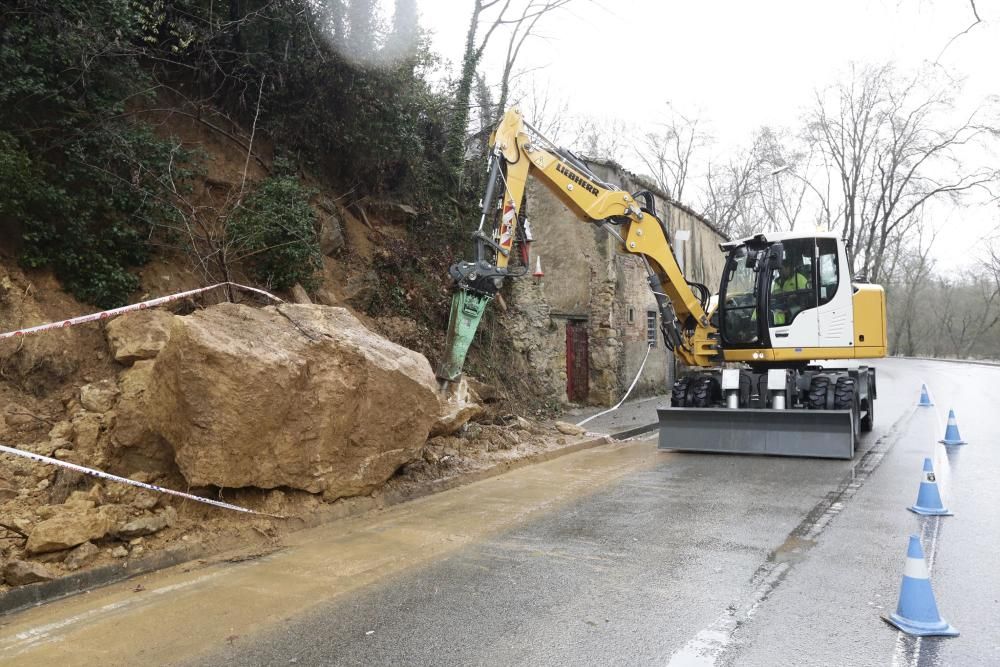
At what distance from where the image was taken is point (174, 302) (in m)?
8.09

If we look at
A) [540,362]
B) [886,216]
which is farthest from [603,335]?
[886,216]

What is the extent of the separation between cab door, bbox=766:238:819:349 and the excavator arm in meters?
1.29

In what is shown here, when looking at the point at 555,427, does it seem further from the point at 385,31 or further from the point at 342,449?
the point at 385,31

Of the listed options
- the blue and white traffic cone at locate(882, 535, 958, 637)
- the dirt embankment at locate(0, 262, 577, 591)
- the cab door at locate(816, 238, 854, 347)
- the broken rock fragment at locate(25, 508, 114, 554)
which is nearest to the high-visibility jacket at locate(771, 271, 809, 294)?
the cab door at locate(816, 238, 854, 347)

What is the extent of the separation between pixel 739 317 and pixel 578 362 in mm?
6461

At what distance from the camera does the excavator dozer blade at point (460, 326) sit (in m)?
9.16

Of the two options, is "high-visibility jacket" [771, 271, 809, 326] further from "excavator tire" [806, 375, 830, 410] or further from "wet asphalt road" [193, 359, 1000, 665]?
"wet asphalt road" [193, 359, 1000, 665]

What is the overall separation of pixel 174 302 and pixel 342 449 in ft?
10.1

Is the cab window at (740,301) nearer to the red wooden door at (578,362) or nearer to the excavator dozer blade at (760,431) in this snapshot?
the excavator dozer blade at (760,431)

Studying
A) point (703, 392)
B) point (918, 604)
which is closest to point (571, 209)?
point (703, 392)

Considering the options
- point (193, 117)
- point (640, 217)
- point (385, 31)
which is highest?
point (385, 31)

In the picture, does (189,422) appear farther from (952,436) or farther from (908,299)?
(908,299)

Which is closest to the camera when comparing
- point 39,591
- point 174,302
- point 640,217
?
point 39,591

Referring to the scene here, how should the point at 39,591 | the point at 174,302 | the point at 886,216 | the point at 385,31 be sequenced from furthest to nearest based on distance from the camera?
1. the point at 886,216
2. the point at 385,31
3. the point at 174,302
4. the point at 39,591
